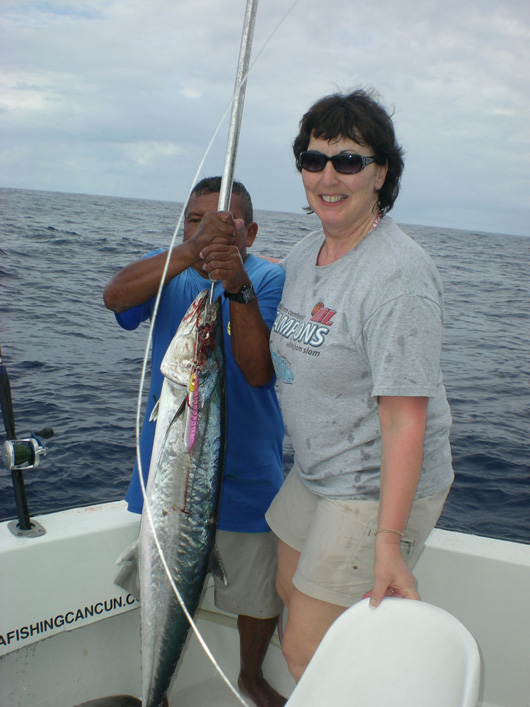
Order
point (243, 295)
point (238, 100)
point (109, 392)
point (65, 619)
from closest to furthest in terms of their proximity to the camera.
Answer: point (238, 100) < point (243, 295) < point (65, 619) < point (109, 392)

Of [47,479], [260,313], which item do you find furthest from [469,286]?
[260,313]

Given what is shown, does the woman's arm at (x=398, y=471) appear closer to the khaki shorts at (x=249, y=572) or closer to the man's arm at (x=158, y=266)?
the man's arm at (x=158, y=266)

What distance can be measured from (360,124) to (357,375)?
0.83 metres

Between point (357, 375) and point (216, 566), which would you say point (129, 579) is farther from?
point (357, 375)

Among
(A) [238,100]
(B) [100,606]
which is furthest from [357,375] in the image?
(B) [100,606]

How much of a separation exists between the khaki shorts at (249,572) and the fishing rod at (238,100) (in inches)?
59.4

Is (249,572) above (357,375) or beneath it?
beneath

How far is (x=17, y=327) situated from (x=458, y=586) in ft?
29.4

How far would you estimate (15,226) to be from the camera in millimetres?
27719

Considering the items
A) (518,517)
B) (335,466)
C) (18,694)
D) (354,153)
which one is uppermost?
(354,153)

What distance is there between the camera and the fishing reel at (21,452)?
7.62ft

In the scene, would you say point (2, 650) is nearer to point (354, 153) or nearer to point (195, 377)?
point (195, 377)

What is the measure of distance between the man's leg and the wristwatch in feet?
4.97

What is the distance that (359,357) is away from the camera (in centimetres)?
188
